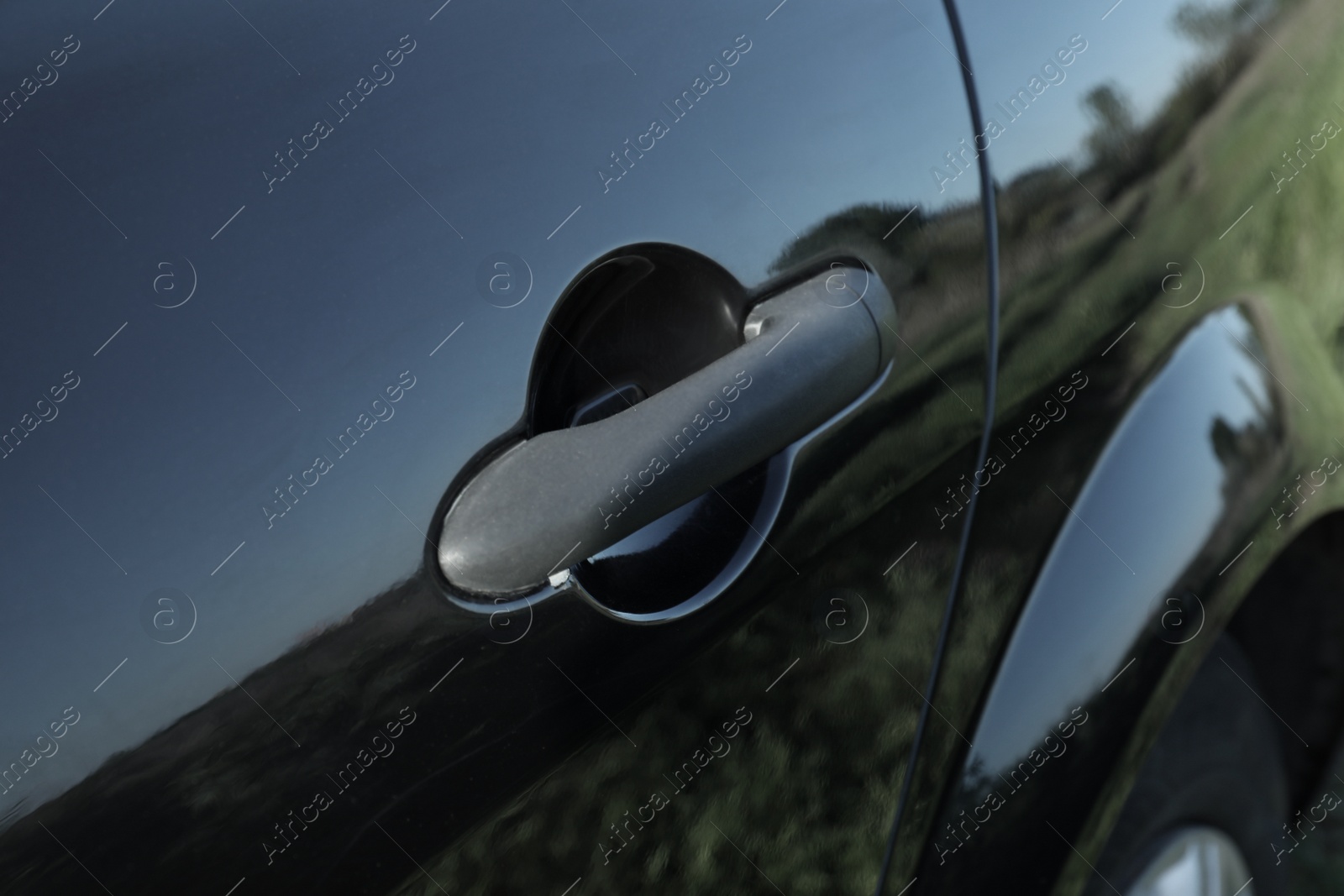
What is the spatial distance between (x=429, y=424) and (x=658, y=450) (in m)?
0.19

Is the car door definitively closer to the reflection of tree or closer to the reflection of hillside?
the reflection of hillside

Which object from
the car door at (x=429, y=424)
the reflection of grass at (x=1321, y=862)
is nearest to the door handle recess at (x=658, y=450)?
the car door at (x=429, y=424)

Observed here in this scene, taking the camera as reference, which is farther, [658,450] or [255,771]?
[658,450]

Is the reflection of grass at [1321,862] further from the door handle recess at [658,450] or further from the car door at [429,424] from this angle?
the door handle recess at [658,450]

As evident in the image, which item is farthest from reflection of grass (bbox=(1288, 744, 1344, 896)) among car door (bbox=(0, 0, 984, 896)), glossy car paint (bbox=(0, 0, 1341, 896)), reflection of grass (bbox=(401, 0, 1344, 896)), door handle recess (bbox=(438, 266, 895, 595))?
door handle recess (bbox=(438, 266, 895, 595))

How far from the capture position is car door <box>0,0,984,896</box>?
0.73 metres

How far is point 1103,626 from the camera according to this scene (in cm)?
134

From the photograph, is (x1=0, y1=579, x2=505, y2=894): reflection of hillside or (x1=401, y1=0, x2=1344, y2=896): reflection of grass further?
(x1=401, y1=0, x2=1344, y2=896): reflection of grass

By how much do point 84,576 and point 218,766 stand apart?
0.53 ft

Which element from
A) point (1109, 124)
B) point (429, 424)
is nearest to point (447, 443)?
point (429, 424)

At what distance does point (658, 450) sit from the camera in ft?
2.95

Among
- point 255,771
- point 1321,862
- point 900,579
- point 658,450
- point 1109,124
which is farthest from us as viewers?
point 1321,862

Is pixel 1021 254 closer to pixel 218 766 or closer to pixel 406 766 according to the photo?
pixel 406 766

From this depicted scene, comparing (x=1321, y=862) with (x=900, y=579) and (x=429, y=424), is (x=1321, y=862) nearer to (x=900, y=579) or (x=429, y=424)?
(x=900, y=579)
